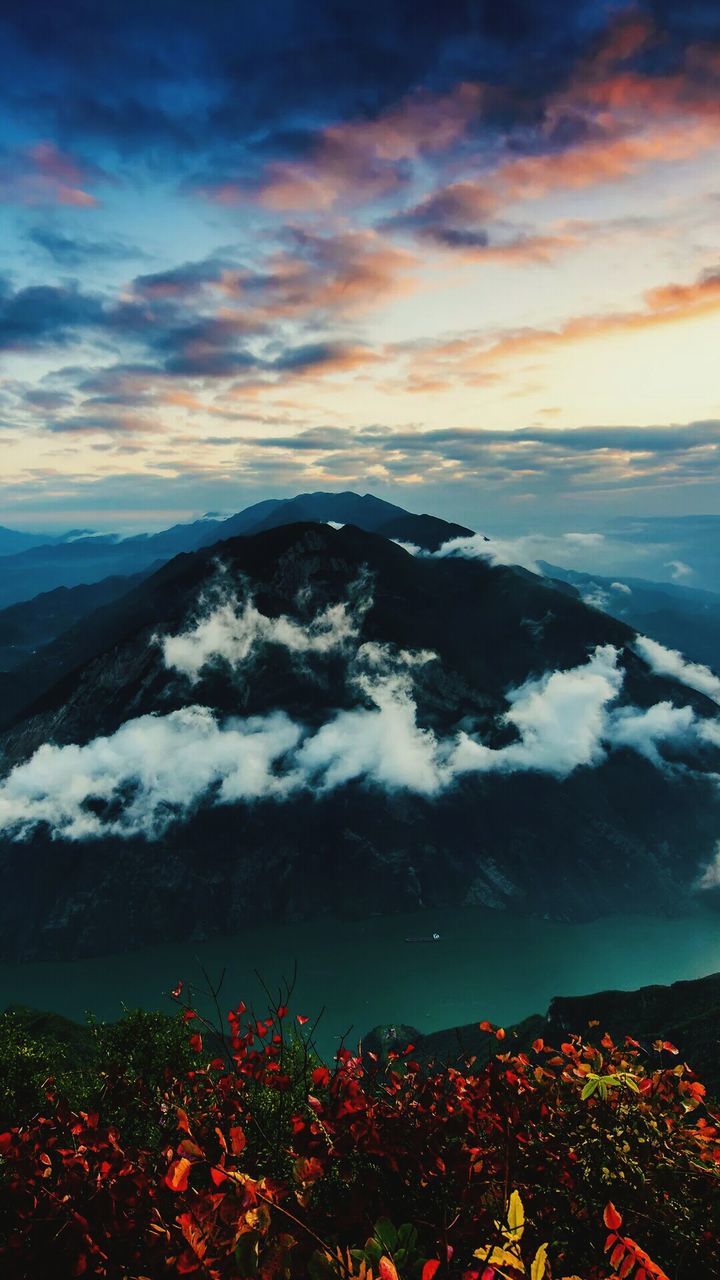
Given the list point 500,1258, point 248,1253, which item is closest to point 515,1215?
point 500,1258

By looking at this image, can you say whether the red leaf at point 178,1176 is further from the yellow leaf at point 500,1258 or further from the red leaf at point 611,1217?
the red leaf at point 611,1217

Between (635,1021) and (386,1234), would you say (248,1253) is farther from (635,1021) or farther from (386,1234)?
(635,1021)

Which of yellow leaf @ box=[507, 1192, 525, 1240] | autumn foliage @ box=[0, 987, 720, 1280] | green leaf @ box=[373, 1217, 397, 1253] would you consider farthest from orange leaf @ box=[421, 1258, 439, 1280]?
yellow leaf @ box=[507, 1192, 525, 1240]

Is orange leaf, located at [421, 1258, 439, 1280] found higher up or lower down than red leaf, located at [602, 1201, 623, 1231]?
higher up

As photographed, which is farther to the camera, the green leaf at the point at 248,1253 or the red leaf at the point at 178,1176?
the red leaf at the point at 178,1176

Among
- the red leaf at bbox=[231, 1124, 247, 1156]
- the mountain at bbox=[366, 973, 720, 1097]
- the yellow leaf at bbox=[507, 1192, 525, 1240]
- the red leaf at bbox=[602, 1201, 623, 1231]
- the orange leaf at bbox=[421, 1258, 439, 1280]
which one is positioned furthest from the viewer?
the mountain at bbox=[366, 973, 720, 1097]

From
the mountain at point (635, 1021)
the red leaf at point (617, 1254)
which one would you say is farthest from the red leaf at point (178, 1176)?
the mountain at point (635, 1021)

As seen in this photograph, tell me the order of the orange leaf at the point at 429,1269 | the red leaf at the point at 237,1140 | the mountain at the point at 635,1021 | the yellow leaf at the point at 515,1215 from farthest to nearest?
1. the mountain at the point at 635,1021
2. the red leaf at the point at 237,1140
3. the yellow leaf at the point at 515,1215
4. the orange leaf at the point at 429,1269

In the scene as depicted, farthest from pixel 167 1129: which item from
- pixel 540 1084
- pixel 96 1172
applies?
pixel 540 1084

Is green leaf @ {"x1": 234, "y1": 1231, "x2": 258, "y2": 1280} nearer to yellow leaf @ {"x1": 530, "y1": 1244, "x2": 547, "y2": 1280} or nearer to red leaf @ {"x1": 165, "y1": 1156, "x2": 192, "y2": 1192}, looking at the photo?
red leaf @ {"x1": 165, "y1": 1156, "x2": 192, "y2": 1192}
